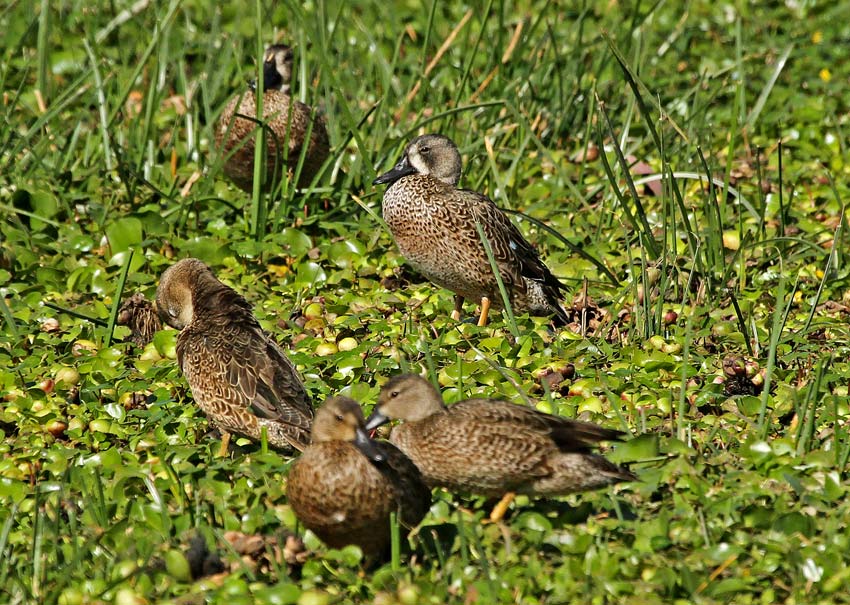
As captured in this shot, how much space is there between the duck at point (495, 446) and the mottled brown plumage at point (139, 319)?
2.21 m

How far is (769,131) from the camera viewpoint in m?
9.05

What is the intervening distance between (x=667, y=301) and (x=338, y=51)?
3599 mm

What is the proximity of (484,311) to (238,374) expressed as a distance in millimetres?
1700

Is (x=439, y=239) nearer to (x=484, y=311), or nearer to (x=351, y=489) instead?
(x=484, y=311)

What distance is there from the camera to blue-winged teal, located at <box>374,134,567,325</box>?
671 centimetres

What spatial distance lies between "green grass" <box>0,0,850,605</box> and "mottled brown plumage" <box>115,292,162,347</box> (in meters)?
0.13

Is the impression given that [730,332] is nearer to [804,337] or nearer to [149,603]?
[804,337]

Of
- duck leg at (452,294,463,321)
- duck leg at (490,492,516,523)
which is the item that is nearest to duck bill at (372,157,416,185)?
duck leg at (452,294,463,321)

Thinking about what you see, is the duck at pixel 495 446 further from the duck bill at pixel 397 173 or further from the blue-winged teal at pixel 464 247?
the duck bill at pixel 397 173

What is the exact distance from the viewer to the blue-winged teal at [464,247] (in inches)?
264

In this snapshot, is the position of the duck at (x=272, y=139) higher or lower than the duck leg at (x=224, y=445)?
higher

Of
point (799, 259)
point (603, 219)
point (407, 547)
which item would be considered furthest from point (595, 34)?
point (407, 547)

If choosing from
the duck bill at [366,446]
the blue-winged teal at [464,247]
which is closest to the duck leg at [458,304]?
the blue-winged teal at [464,247]

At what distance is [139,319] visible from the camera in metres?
6.72
